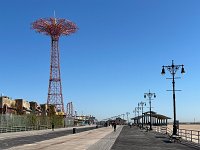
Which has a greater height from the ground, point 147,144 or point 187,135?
point 147,144

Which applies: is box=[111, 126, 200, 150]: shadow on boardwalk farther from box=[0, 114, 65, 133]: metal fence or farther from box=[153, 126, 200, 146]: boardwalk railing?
box=[0, 114, 65, 133]: metal fence

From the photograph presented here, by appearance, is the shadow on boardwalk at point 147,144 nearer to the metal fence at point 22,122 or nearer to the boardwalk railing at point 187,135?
the boardwalk railing at point 187,135

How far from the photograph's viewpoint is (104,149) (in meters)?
25.6

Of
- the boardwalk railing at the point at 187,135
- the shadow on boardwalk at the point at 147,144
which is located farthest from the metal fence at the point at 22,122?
the shadow on boardwalk at the point at 147,144

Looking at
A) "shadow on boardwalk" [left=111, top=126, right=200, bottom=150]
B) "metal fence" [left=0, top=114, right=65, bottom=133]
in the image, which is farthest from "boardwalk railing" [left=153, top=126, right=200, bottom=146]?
"metal fence" [left=0, top=114, right=65, bottom=133]

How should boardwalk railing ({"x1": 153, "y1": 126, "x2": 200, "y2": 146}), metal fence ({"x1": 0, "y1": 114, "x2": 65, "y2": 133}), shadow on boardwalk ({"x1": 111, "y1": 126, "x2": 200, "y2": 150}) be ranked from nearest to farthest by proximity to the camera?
shadow on boardwalk ({"x1": 111, "y1": 126, "x2": 200, "y2": 150}) → boardwalk railing ({"x1": 153, "y1": 126, "x2": 200, "y2": 146}) → metal fence ({"x1": 0, "y1": 114, "x2": 65, "y2": 133})

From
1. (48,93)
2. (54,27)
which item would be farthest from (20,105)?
(54,27)

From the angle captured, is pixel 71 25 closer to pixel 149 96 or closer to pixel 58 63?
pixel 58 63

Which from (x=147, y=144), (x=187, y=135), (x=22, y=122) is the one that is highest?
(x=147, y=144)

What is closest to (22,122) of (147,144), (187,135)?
(187,135)

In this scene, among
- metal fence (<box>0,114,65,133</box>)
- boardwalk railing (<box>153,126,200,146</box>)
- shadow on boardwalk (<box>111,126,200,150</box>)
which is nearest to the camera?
shadow on boardwalk (<box>111,126,200,150</box>)

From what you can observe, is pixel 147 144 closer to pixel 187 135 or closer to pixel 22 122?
pixel 187 135

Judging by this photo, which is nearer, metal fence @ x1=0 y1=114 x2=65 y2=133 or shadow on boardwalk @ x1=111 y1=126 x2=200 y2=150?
shadow on boardwalk @ x1=111 y1=126 x2=200 y2=150

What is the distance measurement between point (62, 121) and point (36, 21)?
104ft
